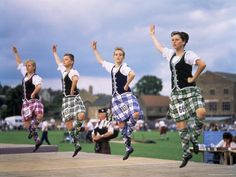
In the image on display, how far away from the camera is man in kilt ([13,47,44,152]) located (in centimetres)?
1280

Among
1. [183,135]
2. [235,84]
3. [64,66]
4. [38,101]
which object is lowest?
[183,135]

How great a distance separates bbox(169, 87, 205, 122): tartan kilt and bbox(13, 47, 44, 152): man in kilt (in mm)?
4643

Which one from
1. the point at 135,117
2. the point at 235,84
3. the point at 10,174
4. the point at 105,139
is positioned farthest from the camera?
the point at 235,84

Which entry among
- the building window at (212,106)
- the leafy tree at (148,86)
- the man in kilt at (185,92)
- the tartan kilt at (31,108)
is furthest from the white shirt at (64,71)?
the leafy tree at (148,86)

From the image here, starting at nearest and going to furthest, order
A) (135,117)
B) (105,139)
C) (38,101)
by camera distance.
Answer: (135,117), (38,101), (105,139)

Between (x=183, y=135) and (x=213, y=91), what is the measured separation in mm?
101066

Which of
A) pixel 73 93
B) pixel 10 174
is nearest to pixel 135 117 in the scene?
pixel 73 93

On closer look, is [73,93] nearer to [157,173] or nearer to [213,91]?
[157,173]

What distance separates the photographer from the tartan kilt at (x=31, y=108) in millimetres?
13061

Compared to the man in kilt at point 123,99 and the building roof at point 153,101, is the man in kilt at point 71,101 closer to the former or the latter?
the man in kilt at point 123,99

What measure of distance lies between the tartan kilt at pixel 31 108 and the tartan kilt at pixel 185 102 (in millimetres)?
4929

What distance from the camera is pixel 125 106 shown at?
1095cm

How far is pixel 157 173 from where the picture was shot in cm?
839

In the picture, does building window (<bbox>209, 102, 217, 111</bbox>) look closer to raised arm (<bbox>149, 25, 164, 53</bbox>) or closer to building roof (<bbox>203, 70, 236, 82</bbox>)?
building roof (<bbox>203, 70, 236, 82</bbox>)
